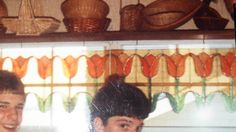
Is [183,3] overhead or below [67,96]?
overhead

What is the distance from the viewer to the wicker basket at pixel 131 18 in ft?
2.62

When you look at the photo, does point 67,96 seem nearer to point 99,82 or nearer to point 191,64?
point 99,82

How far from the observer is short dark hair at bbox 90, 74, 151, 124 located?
25.2 inches

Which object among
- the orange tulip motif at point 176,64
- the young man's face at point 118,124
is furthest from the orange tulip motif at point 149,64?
the young man's face at point 118,124

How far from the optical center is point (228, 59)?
725mm

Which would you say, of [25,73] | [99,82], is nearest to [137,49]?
[99,82]

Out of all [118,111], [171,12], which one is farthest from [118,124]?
[171,12]

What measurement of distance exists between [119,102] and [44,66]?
0.51ft

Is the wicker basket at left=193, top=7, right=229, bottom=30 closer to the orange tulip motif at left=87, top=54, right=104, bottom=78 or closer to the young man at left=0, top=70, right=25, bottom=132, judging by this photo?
the orange tulip motif at left=87, top=54, right=104, bottom=78

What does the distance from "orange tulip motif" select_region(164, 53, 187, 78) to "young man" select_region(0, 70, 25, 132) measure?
25 centimetres

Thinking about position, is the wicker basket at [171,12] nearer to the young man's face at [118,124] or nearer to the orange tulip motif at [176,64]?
the orange tulip motif at [176,64]

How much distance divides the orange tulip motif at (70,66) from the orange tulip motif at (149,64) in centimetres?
12

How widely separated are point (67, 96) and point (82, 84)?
32 millimetres

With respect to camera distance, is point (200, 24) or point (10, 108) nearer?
point (10, 108)
